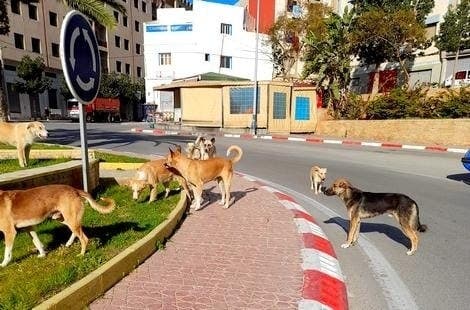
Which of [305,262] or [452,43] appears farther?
[452,43]

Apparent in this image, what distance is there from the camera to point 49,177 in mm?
5648

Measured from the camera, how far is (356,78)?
37688 millimetres

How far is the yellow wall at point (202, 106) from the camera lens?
27.7 meters

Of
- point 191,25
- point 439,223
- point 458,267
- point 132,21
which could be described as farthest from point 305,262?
point 132,21

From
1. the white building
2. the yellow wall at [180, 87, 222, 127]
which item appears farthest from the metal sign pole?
the white building

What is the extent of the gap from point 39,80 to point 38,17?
953 cm

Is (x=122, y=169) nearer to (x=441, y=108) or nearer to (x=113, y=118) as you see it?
(x=441, y=108)

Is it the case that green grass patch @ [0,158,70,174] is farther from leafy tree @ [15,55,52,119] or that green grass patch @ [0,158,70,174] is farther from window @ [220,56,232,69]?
window @ [220,56,232,69]

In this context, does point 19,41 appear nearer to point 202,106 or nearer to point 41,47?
point 41,47

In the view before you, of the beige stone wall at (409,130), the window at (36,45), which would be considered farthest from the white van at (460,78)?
the window at (36,45)

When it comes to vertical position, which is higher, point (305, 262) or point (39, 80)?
point (39, 80)


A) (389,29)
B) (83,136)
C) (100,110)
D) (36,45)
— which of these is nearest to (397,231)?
(83,136)

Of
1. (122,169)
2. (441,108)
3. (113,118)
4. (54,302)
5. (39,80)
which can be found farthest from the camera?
(113,118)

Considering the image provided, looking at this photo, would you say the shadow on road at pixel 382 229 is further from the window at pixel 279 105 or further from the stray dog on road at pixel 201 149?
the window at pixel 279 105
